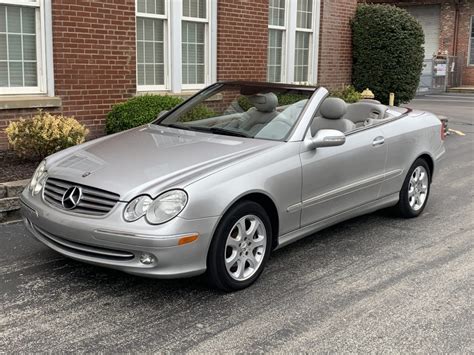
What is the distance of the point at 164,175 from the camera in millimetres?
4090

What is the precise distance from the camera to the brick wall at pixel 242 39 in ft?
34.0

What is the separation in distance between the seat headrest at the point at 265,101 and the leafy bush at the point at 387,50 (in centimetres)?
831

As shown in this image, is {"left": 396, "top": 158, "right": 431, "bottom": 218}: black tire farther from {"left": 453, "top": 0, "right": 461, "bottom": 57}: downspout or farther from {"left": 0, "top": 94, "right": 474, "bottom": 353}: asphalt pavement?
{"left": 453, "top": 0, "right": 461, "bottom": 57}: downspout

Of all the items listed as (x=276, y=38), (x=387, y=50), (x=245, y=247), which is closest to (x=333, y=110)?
(x=245, y=247)

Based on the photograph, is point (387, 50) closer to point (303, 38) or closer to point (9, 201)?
point (303, 38)

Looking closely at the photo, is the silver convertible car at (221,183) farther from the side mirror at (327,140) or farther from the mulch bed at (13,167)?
the mulch bed at (13,167)

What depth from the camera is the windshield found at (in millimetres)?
5043

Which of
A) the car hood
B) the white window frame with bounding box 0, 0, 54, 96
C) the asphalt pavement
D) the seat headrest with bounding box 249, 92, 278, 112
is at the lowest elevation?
the asphalt pavement

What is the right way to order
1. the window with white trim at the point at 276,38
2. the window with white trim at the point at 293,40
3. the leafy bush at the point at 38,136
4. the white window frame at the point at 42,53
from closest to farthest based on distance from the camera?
the leafy bush at the point at 38,136 → the white window frame at the point at 42,53 → the window with white trim at the point at 276,38 → the window with white trim at the point at 293,40

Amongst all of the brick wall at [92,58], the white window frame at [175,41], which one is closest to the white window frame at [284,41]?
the white window frame at [175,41]

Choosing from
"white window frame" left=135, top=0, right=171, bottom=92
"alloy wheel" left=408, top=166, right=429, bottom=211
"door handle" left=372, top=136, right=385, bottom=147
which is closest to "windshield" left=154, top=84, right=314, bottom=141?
"door handle" left=372, top=136, right=385, bottom=147

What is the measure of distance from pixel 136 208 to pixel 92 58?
5160mm

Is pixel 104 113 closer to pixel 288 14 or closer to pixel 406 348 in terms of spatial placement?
pixel 288 14

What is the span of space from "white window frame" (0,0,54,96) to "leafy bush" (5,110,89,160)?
36.9 inches
